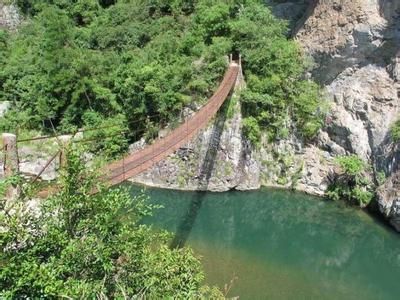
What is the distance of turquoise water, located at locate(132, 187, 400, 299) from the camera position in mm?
10758

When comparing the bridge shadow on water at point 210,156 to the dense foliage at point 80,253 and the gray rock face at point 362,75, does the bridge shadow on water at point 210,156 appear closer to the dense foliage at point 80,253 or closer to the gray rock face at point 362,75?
the gray rock face at point 362,75

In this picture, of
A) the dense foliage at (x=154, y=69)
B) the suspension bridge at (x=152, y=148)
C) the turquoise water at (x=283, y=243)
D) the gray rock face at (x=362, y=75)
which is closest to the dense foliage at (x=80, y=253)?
the suspension bridge at (x=152, y=148)

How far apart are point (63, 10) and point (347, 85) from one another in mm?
12382

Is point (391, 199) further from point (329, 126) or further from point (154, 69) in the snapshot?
point (154, 69)

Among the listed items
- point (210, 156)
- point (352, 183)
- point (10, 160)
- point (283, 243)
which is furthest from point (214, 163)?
point (10, 160)

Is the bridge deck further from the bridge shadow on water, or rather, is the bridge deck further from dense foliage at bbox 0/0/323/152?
dense foliage at bbox 0/0/323/152

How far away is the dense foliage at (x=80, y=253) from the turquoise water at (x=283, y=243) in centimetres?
484

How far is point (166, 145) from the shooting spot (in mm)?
10773

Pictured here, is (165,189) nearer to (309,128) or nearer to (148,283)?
(309,128)

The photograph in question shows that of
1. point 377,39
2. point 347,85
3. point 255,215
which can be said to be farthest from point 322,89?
point 255,215

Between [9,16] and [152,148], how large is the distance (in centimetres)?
1513

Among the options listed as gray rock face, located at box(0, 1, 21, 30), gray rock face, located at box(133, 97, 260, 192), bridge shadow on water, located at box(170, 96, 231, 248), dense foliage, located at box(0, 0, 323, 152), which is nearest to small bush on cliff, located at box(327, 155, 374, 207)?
dense foliage, located at box(0, 0, 323, 152)

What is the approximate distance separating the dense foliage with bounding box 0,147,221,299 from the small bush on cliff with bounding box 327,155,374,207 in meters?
9.16

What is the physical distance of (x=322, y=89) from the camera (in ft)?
51.2
